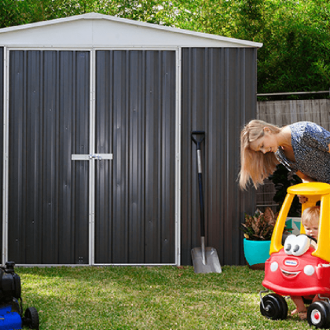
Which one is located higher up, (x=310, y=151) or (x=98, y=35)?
(x=98, y=35)

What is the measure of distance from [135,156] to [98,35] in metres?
1.34

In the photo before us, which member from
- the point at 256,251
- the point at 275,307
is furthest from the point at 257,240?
the point at 275,307

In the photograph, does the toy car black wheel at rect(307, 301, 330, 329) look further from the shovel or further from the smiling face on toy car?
the shovel

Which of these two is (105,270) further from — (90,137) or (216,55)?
(216,55)

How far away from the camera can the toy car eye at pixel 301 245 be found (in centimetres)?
→ 262

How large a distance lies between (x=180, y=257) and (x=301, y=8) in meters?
6.05

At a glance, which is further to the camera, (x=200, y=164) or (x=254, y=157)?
(x=200, y=164)

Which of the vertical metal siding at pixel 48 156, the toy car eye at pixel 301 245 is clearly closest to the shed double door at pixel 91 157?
the vertical metal siding at pixel 48 156

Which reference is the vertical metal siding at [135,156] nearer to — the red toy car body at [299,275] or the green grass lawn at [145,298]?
the green grass lawn at [145,298]

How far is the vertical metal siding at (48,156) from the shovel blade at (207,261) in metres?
1.16

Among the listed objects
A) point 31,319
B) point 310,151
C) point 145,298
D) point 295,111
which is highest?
point 295,111

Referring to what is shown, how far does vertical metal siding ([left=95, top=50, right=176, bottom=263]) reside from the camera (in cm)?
460

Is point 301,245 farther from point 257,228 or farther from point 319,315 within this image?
point 257,228

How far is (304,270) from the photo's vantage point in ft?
8.38
